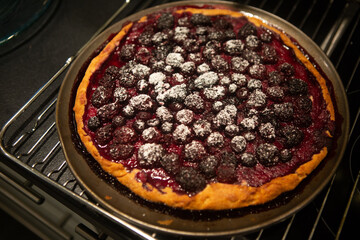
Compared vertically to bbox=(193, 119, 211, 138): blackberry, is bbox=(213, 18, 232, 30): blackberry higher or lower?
higher

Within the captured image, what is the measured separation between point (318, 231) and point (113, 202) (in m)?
1.30

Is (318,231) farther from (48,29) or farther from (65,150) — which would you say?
(48,29)

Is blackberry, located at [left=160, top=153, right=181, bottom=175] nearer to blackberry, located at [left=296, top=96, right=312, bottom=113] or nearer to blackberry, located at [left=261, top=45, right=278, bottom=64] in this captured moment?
blackberry, located at [left=296, top=96, right=312, bottom=113]

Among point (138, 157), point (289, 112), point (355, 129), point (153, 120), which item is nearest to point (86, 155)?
point (138, 157)

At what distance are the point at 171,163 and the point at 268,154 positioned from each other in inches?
24.0

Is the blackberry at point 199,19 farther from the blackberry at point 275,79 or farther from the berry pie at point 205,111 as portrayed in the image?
the blackberry at point 275,79

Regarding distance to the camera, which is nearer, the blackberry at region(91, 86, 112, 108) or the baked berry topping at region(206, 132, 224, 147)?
the baked berry topping at region(206, 132, 224, 147)

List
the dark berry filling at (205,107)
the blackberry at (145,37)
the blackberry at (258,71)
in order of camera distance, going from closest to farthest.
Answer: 1. the dark berry filling at (205,107)
2. the blackberry at (258,71)
3. the blackberry at (145,37)

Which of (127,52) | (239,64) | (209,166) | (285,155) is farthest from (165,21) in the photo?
(285,155)

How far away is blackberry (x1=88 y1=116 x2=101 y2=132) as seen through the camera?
2.03 meters

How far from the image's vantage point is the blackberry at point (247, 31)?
2404 millimetres

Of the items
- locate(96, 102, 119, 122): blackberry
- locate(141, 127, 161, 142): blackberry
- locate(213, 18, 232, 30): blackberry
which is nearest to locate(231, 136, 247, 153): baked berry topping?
locate(141, 127, 161, 142): blackberry

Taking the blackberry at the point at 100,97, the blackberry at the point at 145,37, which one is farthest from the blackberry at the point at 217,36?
the blackberry at the point at 100,97

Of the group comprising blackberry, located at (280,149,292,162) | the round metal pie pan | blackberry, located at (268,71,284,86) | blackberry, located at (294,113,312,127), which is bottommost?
the round metal pie pan
